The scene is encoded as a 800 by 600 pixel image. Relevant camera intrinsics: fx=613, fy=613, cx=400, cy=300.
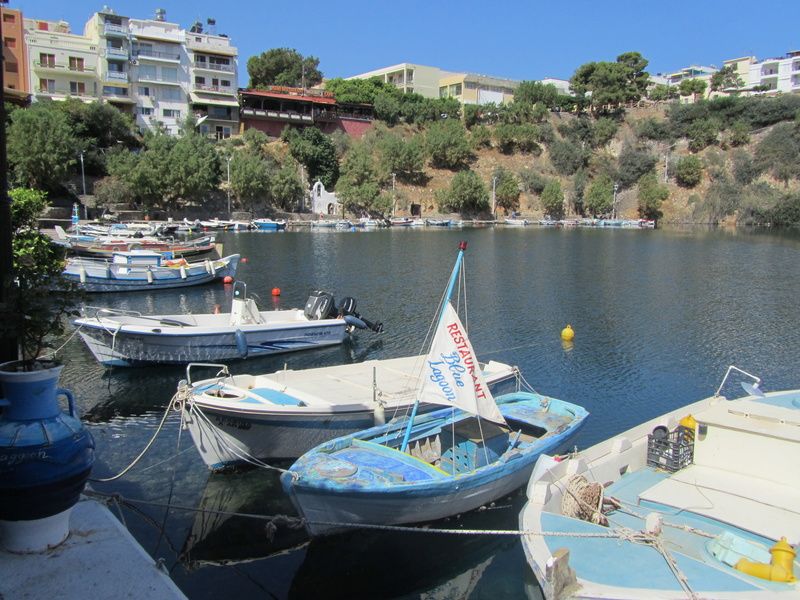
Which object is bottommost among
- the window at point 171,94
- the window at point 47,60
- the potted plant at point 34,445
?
the potted plant at point 34,445

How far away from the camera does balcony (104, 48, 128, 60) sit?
7669 centimetres

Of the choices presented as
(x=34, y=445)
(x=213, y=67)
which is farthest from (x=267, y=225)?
(x=34, y=445)

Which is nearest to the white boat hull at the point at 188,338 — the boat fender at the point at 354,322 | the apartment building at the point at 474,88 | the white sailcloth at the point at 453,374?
the boat fender at the point at 354,322

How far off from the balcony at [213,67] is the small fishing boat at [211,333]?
71640 millimetres

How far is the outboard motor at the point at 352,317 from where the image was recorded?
2253 centimetres

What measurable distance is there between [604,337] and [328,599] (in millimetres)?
18224

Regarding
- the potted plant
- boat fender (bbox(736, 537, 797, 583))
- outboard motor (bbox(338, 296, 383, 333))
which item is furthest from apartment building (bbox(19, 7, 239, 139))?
boat fender (bbox(736, 537, 797, 583))

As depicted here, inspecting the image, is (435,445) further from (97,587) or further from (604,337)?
(604,337)

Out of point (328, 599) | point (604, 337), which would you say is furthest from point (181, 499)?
point (604, 337)

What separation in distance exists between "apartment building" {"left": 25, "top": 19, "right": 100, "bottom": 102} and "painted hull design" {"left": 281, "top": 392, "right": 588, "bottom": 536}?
79039 mm

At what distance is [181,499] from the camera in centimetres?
1100

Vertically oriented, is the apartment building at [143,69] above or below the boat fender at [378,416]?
above

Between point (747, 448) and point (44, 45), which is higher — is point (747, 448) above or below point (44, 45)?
below

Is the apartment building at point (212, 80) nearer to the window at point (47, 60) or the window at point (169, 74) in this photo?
the window at point (169, 74)
